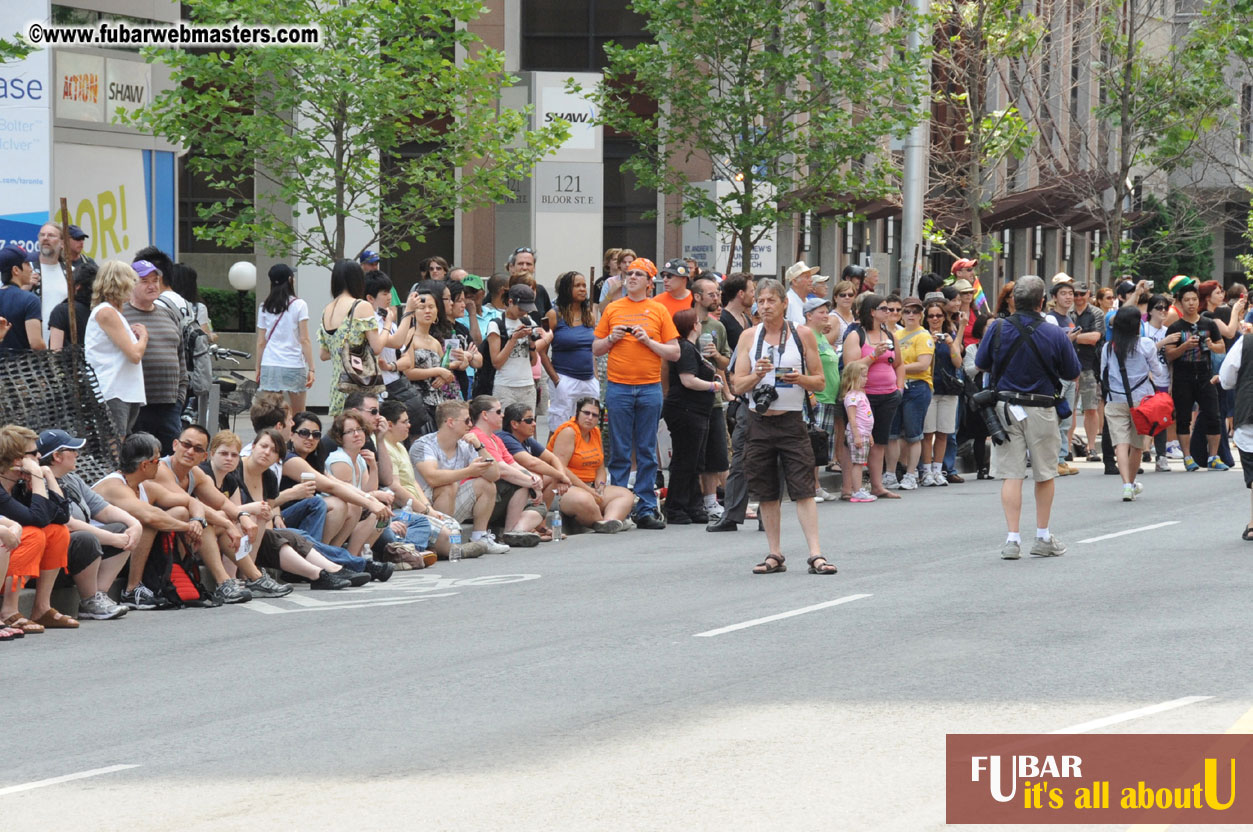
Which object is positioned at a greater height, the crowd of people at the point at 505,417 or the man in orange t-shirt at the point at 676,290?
the man in orange t-shirt at the point at 676,290

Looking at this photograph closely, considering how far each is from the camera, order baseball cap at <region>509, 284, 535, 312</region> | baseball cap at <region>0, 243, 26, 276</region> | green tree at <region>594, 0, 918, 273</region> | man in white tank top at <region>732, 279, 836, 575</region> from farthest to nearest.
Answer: green tree at <region>594, 0, 918, 273</region> < baseball cap at <region>509, 284, 535, 312</region> < baseball cap at <region>0, 243, 26, 276</region> < man in white tank top at <region>732, 279, 836, 575</region>

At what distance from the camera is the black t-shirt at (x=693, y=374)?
15.8 meters

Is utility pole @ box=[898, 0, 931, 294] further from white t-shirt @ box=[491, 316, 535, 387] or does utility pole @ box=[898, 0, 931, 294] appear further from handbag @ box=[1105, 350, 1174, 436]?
white t-shirt @ box=[491, 316, 535, 387]

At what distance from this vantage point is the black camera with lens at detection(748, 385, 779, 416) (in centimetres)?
1252

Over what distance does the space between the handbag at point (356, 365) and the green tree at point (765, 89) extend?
1225cm

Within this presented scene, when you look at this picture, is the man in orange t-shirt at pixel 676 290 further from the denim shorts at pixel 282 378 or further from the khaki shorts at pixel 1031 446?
the khaki shorts at pixel 1031 446

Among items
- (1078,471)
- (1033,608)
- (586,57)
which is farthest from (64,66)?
(586,57)

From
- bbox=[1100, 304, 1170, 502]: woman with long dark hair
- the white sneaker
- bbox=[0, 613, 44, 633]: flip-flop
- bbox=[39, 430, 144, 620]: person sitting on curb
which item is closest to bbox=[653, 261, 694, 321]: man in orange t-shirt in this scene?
the white sneaker

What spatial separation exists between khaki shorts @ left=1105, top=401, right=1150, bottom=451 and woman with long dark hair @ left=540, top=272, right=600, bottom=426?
5.61 metres

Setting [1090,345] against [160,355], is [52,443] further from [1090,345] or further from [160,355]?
[1090,345]

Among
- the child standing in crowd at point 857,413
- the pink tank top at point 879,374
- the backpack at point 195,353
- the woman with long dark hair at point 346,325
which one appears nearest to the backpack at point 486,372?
the woman with long dark hair at point 346,325

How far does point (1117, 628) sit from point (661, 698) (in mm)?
3150

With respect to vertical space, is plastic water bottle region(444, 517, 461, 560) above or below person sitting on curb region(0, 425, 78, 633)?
below

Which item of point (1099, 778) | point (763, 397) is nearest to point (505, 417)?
point (763, 397)
